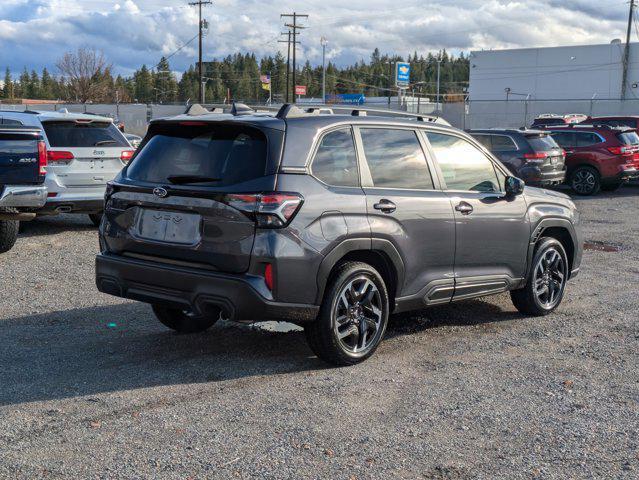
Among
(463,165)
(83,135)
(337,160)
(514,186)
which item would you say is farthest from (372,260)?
(83,135)

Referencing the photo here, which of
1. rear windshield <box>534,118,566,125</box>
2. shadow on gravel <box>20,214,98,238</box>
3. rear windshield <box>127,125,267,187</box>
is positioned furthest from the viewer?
rear windshield <box>534,118,566,125</box>

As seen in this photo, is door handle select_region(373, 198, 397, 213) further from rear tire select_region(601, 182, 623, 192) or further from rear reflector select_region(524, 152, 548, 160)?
rear tire select_region(601, 182, 623, 192)

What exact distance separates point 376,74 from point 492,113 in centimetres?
12192

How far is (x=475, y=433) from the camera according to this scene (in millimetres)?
4535

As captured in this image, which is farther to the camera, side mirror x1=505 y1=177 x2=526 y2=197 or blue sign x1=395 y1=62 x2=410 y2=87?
blue sign x1=395 y1=62 x2=410 y2=87

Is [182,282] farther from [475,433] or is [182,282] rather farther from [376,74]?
[376,74]

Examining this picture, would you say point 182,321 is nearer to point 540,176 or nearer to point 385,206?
point 385,206

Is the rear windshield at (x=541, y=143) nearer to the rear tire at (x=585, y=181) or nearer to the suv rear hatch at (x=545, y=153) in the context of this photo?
the suv rear hatch at (x=545, y=153)

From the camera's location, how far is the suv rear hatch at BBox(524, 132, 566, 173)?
1889cm

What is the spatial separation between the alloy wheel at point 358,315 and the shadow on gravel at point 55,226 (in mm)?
7783

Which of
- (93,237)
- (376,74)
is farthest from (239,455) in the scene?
(376,74)

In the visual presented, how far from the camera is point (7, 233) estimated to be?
10281 millimetres

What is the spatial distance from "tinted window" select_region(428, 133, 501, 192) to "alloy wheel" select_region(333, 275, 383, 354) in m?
→ 1.27

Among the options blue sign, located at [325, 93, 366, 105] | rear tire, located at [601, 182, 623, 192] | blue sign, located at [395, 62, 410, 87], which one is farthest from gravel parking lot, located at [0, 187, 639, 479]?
blue sign, located at [395, 62, 410, 87]
